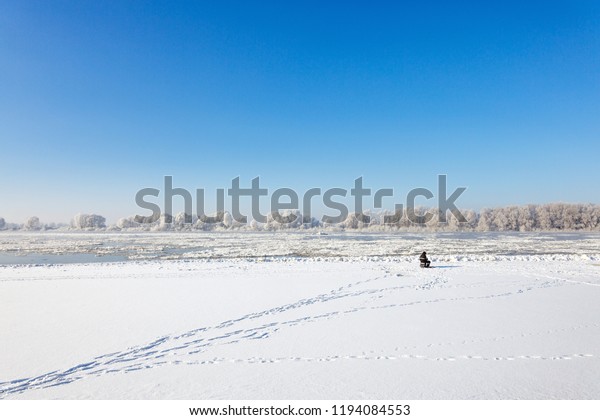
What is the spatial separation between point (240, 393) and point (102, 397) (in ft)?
5.72

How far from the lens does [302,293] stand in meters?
11.5

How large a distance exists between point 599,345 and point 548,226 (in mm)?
102825

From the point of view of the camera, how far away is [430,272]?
53.1 ft

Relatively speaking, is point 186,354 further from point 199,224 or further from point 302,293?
point 199,224

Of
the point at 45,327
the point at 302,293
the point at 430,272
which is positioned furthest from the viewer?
the point at 430,272

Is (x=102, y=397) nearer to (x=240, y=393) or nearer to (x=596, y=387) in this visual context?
(x=240, y=393)

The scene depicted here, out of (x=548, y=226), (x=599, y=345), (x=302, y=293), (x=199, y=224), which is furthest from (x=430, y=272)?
(x=199, y=224)

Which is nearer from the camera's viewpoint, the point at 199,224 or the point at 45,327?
the point at 45,327

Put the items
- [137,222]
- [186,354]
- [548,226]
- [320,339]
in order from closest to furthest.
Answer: [186,354], [320,339], [548,226], [137,222]

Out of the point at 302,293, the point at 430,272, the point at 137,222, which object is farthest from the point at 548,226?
the point at 137,222
